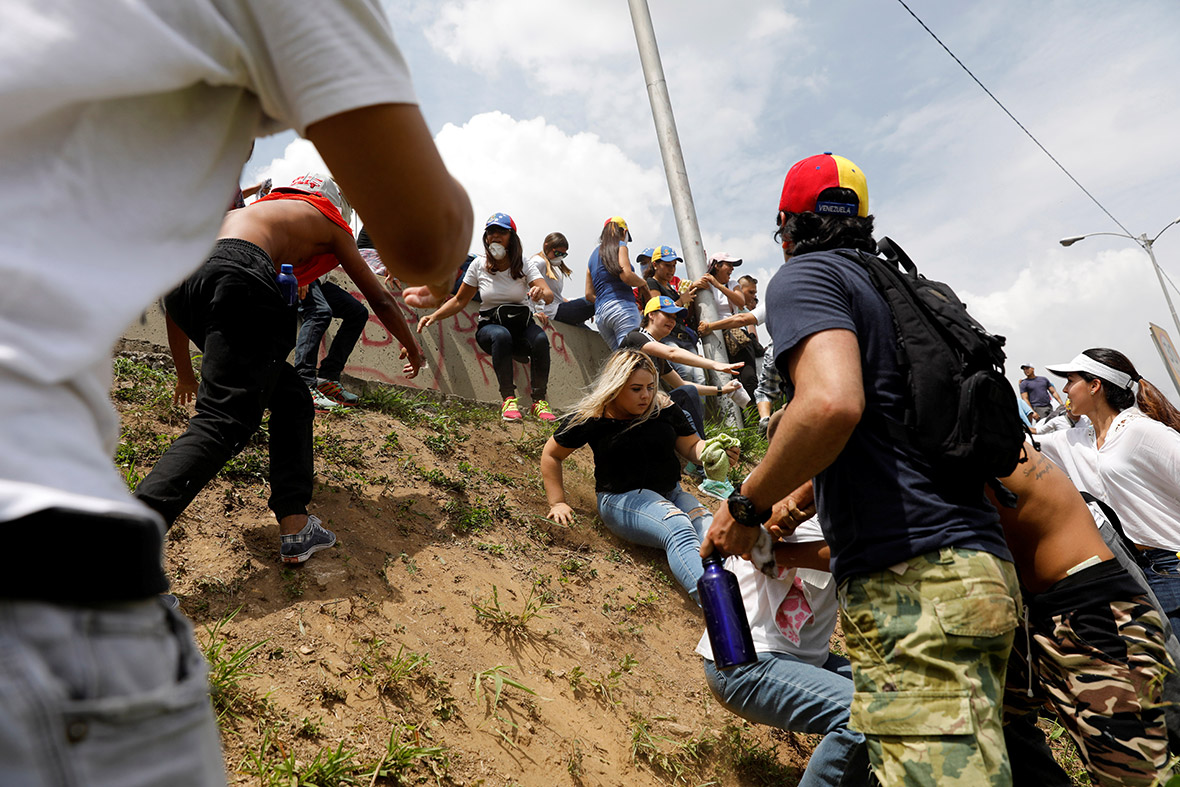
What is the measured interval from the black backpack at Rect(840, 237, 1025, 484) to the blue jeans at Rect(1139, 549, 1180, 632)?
2.64 metres

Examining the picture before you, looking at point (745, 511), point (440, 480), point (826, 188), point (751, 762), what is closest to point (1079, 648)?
point (745, 511)

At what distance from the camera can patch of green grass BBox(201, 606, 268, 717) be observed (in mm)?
2781

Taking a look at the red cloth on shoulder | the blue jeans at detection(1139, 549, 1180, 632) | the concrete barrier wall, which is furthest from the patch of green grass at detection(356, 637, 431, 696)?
the blue jeans at detection(1139, 549, 1180, 632)

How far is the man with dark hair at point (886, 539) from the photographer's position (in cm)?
192

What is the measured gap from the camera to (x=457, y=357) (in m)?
7.80

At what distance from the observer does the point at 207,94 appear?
91 centimetres

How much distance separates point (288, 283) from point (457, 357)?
177 inches

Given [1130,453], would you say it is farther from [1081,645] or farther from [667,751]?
[667,751]

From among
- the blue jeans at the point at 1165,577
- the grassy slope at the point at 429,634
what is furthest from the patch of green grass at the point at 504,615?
the blue jeans at the point at 1165,577

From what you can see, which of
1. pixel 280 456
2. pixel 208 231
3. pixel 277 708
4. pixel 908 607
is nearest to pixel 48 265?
pixel 208 231

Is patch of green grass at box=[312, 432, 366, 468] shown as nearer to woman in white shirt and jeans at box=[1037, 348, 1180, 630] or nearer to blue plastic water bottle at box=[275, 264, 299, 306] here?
blue plastic water bottle at box=[275, 264, 299, 306]

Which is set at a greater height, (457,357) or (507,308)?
(507,308)

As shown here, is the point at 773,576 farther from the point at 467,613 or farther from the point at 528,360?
the point at 528,360

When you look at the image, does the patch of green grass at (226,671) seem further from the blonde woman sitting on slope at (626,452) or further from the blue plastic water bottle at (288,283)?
the blonde woman sitting on slope at (626,452)
